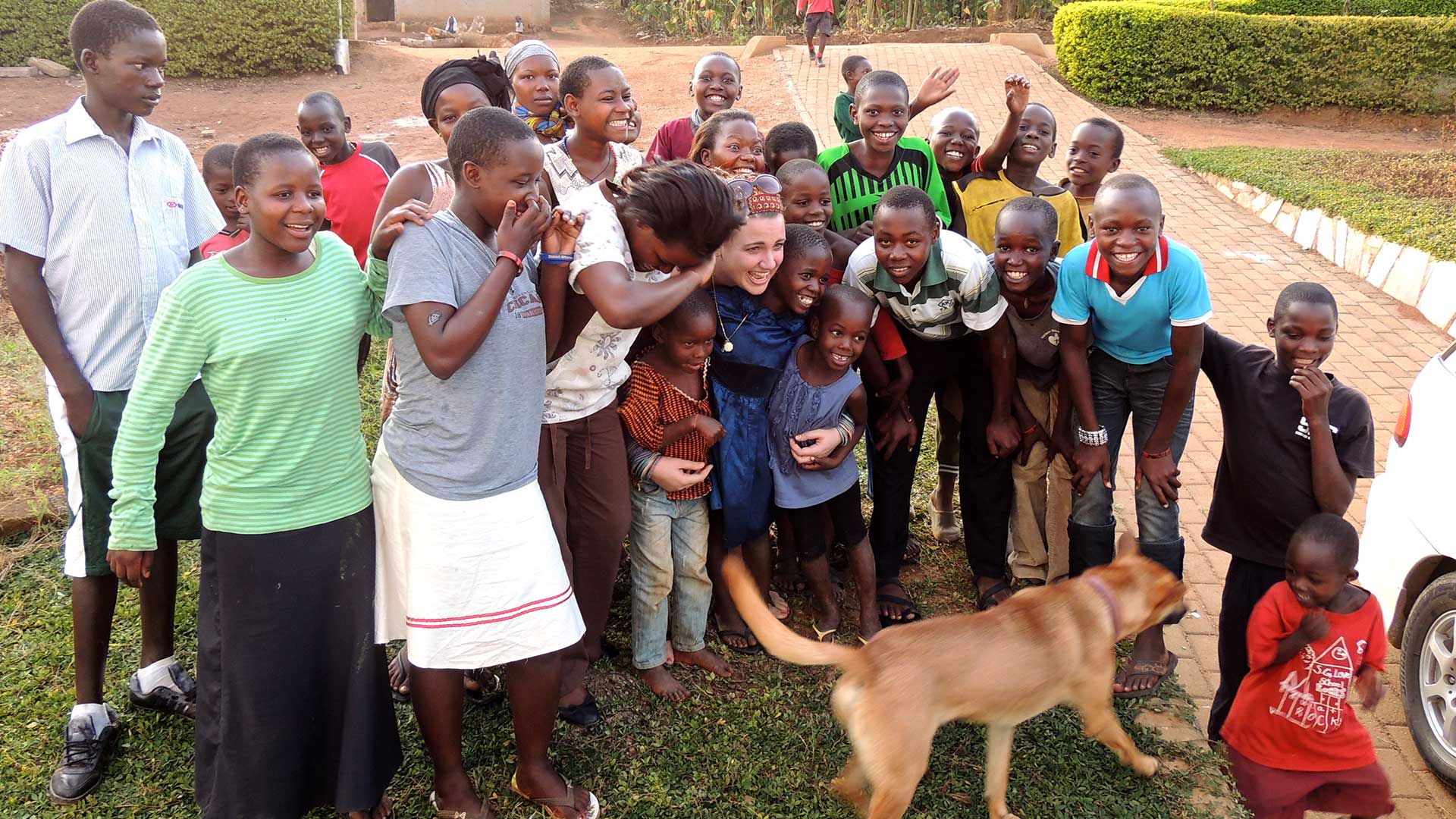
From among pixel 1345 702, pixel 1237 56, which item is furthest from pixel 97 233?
pixel 1237 56

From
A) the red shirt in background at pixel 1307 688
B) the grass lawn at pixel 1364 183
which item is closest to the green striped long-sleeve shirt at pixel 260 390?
the red shirt in background at pixel 1307 688

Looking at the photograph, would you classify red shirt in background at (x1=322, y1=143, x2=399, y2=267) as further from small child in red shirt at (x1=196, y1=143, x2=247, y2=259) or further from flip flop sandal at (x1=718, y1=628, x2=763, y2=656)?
flip flop sandal at (x1=718, y1=628, x2=763, y2=656)

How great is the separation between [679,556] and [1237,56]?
1501 centimetres

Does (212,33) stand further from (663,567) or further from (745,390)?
(663,567)

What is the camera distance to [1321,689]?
3.04m

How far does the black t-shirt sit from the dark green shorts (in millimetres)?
3198

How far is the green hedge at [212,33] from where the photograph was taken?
50.6 ft

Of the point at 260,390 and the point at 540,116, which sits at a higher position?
the point at 540,116

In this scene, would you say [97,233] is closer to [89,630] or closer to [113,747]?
[89,630]

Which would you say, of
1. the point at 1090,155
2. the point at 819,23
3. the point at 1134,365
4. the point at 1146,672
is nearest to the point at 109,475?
the point at 1134,365

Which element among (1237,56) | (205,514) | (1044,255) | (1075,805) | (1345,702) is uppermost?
(1237,56)

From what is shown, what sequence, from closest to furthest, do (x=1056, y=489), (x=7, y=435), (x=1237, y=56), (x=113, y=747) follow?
1. (x=113, y=747)
2. (x=1056, y=489)
3. (x=7, y=435)
4. (x=1237, y=56)

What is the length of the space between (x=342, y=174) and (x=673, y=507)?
208cm

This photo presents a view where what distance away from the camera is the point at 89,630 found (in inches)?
126
